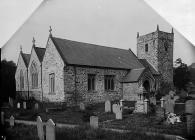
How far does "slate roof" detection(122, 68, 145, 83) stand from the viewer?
21134 mm

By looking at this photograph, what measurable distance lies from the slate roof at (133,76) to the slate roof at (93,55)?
0.91 metres

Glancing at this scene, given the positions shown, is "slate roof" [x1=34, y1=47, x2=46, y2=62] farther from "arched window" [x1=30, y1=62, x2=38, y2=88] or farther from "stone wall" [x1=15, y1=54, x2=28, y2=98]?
"stone wall" [x1=15, y1=54, x2=28, y2=98]

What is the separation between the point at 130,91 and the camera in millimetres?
21500

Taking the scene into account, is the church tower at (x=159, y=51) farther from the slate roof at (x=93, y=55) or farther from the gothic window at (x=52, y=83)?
the gothic window at (x=52, y=83)

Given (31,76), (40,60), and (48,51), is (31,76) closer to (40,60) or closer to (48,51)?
(40,60)

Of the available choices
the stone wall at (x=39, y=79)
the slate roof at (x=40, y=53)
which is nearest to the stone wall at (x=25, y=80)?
the stone wall at (x=39, y=79)

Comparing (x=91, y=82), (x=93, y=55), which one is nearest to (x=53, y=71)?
(x=91, y=82)

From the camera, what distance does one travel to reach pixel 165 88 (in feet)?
82.9

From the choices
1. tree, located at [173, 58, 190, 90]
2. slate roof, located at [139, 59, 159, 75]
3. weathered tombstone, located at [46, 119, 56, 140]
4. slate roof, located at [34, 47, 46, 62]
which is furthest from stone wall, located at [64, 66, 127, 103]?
weathered tombstone, located at [46, 119, 56, 140]

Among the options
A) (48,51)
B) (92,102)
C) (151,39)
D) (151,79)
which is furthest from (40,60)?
(151,39)

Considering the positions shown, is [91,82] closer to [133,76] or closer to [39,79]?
[133,76]

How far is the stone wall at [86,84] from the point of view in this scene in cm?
1819

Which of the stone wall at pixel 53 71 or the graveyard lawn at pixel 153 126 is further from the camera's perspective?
the stone wall at pixel 53 71

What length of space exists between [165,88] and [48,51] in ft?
47.5
